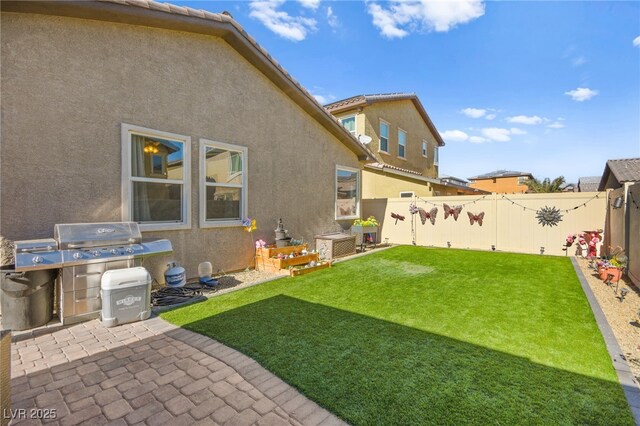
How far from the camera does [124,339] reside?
3.79 meters

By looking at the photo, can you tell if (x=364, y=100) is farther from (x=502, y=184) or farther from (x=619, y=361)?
(x=502, y=184)

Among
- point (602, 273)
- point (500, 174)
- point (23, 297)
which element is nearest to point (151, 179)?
point (23, 297)

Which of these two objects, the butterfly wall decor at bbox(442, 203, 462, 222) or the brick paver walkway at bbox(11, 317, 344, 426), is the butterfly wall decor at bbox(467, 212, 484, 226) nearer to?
the butterfly wall decor at bbox(442, 203, 462, 222)

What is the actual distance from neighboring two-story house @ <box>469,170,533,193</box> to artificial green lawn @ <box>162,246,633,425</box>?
40793 mm

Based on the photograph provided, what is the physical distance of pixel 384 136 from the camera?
A: 16781mm

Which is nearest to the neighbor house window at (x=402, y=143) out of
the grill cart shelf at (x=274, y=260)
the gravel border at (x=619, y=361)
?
the grill cart shelf at (x=274, y=260)

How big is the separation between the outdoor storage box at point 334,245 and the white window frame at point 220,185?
3.02 m

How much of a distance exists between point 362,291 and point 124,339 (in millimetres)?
4053

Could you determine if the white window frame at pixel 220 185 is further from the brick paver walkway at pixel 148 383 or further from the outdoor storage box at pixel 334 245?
the brick paver walkway at pixel 148 383

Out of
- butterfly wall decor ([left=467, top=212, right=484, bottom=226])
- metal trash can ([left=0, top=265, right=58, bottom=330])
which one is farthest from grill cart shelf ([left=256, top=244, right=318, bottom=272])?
butterfly wall decor ([left=467, top=212, right=484, bottom=226])

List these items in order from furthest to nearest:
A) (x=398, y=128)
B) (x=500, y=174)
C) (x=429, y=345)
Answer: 1. (x=500, y=174)
2. (x=398, y=128)
3. (x=429, y=345)

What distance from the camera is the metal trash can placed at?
3.77m

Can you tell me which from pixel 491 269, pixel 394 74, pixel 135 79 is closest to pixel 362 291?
pixel 491 269

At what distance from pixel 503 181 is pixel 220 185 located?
1829 inches
